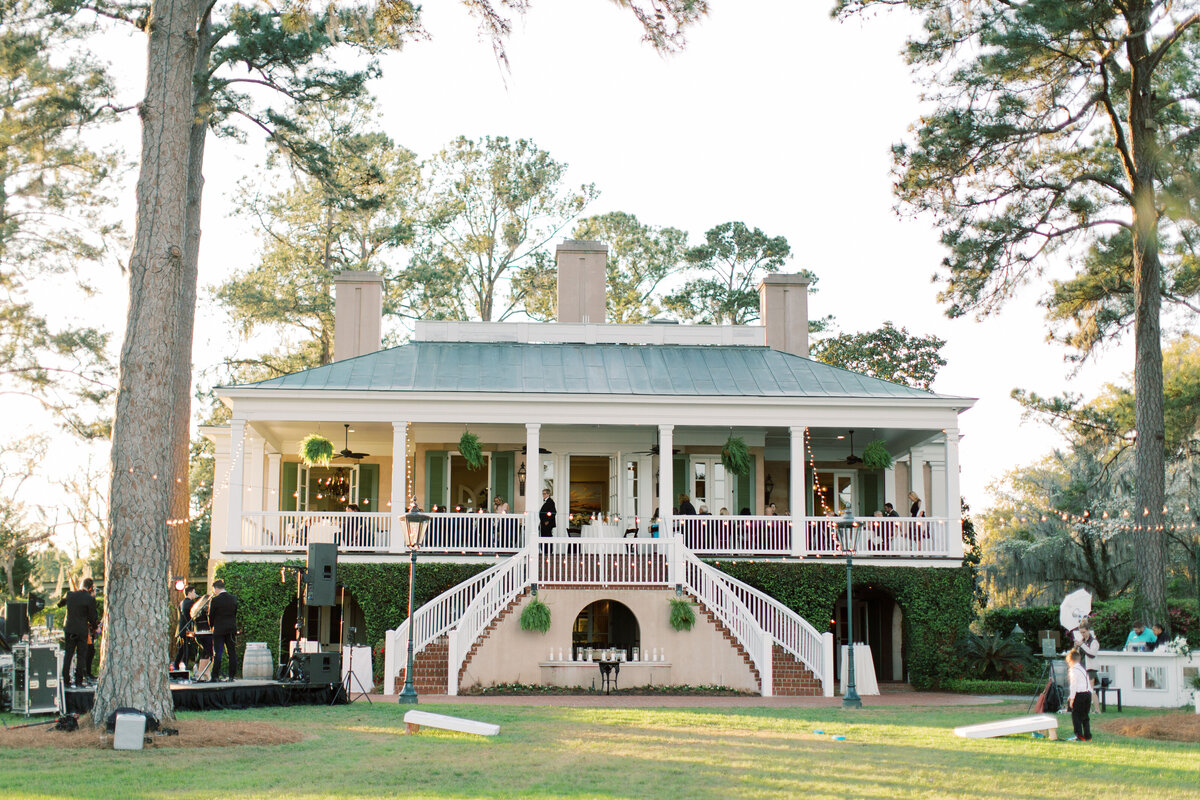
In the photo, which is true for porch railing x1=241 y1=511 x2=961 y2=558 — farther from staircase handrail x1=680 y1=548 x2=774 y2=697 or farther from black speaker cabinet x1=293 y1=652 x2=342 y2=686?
black speaker cabinet x1=293 y1=652 x2=342 y2=686

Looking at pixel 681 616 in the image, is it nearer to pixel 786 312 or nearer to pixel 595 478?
pixel 595 478

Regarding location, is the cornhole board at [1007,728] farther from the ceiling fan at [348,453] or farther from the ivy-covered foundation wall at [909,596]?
the ceiling fan at [348,453]

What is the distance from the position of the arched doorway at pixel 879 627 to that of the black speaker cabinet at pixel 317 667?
1264 centimetres

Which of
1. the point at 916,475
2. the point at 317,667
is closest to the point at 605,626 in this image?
the point at 916,475

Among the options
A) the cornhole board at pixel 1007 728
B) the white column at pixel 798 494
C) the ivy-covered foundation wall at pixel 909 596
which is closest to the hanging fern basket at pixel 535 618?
the ivy-covered foundation wall at pixel 909 596

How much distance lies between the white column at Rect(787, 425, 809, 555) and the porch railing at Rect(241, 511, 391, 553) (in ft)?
25.5

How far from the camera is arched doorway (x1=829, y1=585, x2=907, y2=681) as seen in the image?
25938 mm

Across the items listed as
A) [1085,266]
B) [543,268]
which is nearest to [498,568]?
[1085,266]

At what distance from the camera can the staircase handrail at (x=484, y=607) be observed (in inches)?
775

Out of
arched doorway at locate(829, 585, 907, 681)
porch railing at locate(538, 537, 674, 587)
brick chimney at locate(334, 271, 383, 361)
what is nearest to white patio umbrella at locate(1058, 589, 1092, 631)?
porch railing at locate(538, 537, 674, 587)

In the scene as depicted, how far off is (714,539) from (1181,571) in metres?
20.7

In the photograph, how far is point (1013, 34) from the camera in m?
23.7

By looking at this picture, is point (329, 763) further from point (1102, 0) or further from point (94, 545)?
point (94, 545)

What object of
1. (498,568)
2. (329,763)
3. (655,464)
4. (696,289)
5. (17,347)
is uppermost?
(696,289)
